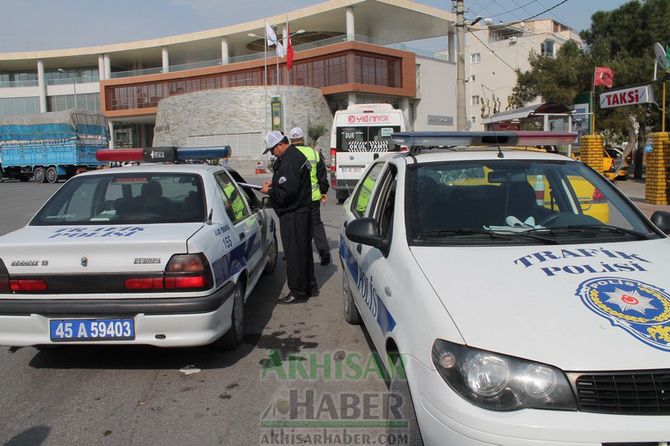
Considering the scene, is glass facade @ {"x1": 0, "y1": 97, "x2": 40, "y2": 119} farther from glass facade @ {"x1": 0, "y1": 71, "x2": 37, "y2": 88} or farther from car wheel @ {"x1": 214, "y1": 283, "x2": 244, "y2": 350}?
car wheel @ {"x1": 214, "y1": 283, "x2": 244, "y2": 350}

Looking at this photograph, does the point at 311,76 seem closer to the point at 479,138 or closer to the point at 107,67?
the point at 107,67

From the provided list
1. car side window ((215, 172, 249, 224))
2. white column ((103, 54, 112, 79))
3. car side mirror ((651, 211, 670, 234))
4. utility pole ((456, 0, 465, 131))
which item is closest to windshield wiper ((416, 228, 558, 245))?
car side mirror ((651, 211, 670, 234))

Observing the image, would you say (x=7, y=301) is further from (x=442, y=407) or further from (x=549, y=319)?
(x=549, y=319)

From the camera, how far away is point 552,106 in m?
16.0

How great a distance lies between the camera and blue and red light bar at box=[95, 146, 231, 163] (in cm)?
612

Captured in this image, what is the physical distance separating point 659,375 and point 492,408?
24.9 inches

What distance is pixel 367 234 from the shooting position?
10.9ft

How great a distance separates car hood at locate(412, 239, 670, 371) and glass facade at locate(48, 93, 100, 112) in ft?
228

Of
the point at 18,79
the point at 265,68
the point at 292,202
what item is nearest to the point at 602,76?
the point at 292,202

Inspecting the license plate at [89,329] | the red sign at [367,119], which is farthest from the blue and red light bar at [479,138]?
the red sign at [367,119]

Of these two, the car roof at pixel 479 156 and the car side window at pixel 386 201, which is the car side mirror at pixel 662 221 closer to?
the car roof at pixel 479 156

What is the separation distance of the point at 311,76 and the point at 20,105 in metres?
41.7

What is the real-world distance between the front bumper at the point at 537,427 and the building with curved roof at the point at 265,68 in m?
39.2

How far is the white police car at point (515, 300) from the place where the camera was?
2.03 meters
